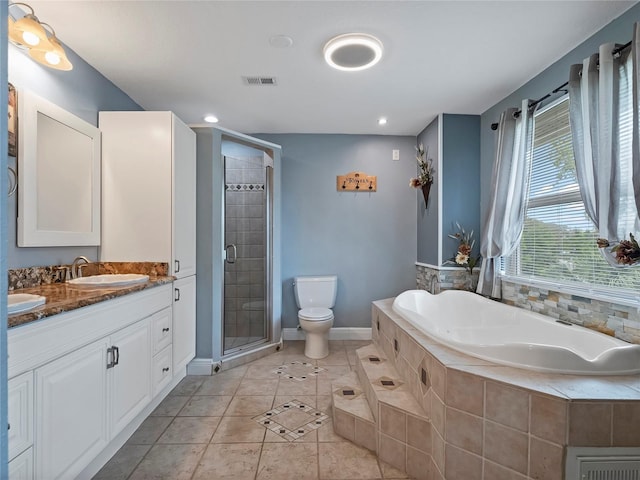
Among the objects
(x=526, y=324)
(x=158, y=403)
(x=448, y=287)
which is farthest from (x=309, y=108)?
(x=158, y=403)

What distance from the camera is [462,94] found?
2.53m

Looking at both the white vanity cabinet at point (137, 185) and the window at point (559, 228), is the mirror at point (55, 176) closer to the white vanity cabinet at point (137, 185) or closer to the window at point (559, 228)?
the white vanity cabinet at point (137, 185)

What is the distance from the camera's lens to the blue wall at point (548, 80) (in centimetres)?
162

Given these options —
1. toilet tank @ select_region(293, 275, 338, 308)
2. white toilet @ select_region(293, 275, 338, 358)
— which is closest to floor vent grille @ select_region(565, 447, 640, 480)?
white toilet @ select_region(293, 275, 338, 358)

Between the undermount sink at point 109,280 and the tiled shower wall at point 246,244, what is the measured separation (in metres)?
1.06

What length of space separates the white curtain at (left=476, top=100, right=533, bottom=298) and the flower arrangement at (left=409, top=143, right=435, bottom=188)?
69 centimetres

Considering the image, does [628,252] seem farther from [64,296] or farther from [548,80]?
[64,296]

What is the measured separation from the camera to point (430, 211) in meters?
3.16

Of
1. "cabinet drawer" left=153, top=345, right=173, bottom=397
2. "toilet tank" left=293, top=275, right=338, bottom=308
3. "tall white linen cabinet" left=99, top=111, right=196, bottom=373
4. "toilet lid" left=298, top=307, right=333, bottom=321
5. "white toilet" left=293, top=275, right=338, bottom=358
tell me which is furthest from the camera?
"toilet tank" left=293, top=275, right=338, bottom=308

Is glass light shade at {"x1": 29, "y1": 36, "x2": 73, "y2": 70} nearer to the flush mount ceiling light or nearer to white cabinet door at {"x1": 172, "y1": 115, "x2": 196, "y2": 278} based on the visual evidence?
white cabinet door at {"x1": 172, "y1": 115, "x2": 196, "y2": 278}

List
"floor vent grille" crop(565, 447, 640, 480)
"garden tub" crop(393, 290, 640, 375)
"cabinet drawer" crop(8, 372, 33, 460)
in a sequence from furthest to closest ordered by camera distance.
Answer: "garden tub" crop(393, 290, 640, 375) < "floor vent grille" crop(565, 447, 640, 480) < "cabinet drawer" crop(8, 372, 33, 460)

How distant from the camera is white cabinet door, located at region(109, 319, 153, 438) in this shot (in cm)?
152

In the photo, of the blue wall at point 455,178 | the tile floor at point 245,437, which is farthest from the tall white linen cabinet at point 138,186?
the blue wall at point 455,178

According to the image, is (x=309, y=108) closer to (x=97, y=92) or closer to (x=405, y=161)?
(x=405, y=161)
